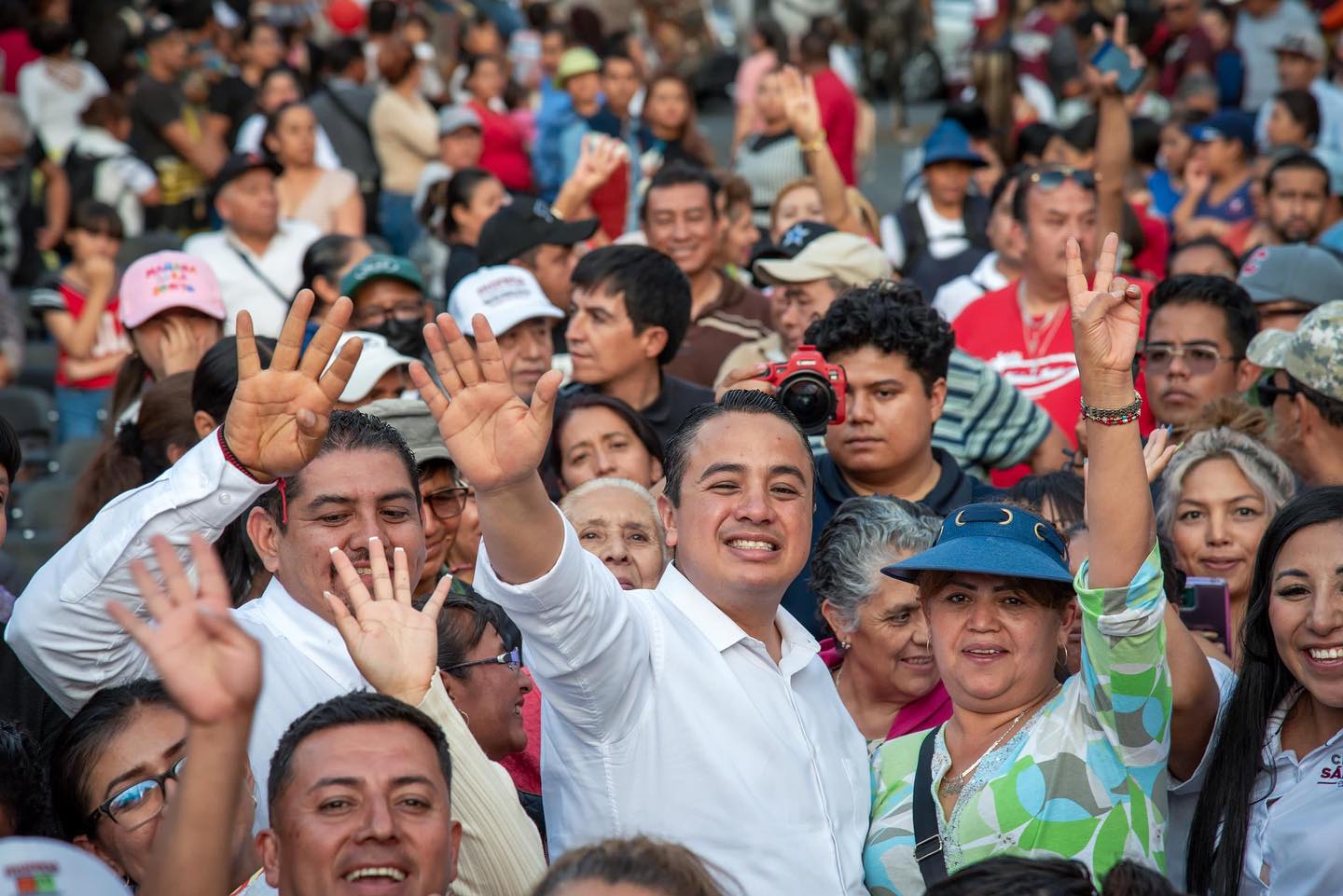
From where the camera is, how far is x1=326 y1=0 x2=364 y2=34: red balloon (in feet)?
47.9

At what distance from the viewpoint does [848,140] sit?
426 inches

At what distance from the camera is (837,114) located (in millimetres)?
10758

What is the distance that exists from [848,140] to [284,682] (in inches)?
321

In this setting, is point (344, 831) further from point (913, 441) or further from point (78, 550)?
point (913, 441)

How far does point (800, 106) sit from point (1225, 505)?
10.4 ft

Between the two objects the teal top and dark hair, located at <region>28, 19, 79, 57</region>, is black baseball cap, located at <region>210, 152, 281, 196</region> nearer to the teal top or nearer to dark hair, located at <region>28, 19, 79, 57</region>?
dark hair, located at <region>28, 19, 79, 57</region>

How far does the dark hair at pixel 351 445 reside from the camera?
3.48 meters

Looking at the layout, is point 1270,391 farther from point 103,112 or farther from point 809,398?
point 103,112

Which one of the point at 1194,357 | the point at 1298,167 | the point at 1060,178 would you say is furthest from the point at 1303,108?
A: the point at 1194,357

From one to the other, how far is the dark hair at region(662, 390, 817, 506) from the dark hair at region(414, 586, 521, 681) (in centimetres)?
53

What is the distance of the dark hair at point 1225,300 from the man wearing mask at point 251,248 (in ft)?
11.8

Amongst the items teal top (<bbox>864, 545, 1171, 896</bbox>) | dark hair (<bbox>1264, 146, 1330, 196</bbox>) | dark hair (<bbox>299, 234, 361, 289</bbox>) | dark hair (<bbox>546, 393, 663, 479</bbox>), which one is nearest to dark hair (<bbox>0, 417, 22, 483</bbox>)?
dark hair (<bbox>546, 393, 663, 479</bbox>)

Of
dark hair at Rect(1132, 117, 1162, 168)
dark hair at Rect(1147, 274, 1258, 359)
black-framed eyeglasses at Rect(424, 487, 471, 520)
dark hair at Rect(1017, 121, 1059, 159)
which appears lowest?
black-framed eyeglasses at Rect(424, 487, 471, 520)

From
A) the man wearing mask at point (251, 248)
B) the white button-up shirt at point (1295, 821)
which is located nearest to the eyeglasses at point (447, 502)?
the white button-up shirt at point (1295, 821)
